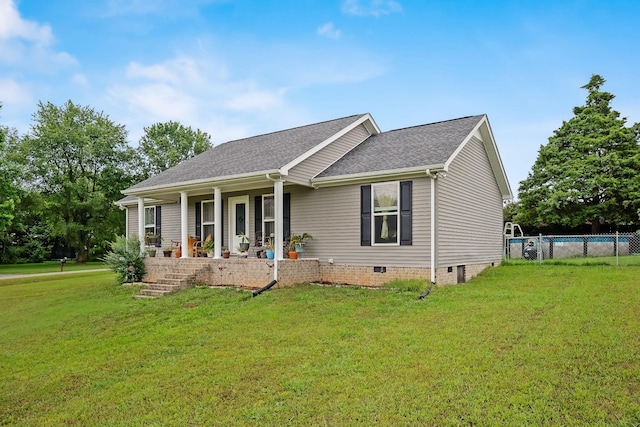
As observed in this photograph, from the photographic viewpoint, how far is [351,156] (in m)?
13.9

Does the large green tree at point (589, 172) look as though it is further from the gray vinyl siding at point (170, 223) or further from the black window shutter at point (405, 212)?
the gray vinyl siding at point (170, 223)

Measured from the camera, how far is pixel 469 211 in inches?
526

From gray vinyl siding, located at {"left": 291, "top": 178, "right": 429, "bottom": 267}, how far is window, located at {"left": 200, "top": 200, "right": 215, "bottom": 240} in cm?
383

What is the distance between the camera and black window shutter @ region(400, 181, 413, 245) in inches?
449

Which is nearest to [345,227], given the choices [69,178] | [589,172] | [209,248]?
[209,248]

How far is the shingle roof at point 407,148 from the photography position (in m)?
11.6

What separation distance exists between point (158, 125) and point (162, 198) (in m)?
26.9

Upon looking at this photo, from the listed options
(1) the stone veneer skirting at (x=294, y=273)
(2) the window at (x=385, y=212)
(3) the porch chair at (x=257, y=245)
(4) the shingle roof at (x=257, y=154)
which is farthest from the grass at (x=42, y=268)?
(2) the window at (x=385, y=212)

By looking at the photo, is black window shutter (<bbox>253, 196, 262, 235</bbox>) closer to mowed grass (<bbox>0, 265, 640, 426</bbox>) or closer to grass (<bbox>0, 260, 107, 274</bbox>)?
mowed grass (<bbox>0, 265, 640, 426</bbox>)

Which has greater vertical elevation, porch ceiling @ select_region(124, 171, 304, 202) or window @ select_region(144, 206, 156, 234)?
porch ceiling @ select_region(124, 171, 304, 202)

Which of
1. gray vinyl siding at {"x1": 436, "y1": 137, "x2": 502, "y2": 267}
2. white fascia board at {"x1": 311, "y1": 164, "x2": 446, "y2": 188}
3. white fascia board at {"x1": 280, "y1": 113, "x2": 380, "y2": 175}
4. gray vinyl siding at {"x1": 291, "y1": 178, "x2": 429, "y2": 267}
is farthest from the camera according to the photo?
white fascia board at {"x1": 280, "y1": 113, "x2": 380, "y2": 175}

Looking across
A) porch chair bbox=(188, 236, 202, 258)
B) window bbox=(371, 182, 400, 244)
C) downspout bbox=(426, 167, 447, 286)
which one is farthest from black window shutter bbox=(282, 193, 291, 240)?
downspout bbox=(426, 167, 447, 286)

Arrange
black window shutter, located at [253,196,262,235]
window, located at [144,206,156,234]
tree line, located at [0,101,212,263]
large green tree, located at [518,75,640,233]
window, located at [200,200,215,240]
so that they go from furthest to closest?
tree line, located at [0,101,212,263] < large green tree, located at [518,75,640,233] < window, located at [144,206,156,234] < window, located at [200,200,215,240] < black window shutter, located at [253,196,262,235]

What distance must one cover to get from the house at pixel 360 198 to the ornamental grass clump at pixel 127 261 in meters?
0.85
